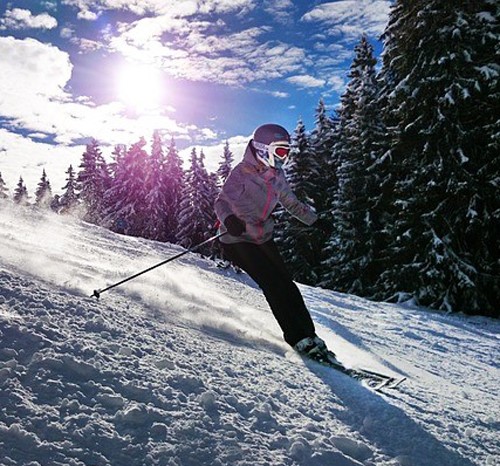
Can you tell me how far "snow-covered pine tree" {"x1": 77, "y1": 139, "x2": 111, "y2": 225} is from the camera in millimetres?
50000

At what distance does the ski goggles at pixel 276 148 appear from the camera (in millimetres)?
4633

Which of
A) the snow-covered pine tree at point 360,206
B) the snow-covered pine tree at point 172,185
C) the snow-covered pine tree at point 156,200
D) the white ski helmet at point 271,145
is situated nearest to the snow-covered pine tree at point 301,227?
the snow-covered pine tree at point 360,206

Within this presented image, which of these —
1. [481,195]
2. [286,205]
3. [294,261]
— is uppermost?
[481,195]

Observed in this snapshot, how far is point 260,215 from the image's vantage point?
184 inches

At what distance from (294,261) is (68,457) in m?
26.8

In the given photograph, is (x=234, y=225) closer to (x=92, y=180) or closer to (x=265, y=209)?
(x=265, y=209)

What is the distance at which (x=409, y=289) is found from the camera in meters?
13.4

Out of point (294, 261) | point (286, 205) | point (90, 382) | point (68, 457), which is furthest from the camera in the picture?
point (294, 261)

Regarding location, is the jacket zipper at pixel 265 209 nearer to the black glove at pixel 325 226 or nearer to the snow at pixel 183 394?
the snow at pixel 183 394

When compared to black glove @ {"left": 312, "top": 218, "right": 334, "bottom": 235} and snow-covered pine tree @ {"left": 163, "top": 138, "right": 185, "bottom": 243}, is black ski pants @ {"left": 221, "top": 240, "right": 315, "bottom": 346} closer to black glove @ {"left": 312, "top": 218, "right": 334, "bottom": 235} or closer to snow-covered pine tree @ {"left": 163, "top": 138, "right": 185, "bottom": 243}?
black glove @ {"left": 312, "top": 218, "right": 334, "bottom": 235}

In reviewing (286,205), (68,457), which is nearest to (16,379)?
(68,457)

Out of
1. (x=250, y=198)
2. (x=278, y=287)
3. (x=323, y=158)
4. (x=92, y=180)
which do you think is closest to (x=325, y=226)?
(x=323, y=158)

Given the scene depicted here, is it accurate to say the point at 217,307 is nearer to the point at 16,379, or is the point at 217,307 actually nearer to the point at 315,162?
the point at 16,379

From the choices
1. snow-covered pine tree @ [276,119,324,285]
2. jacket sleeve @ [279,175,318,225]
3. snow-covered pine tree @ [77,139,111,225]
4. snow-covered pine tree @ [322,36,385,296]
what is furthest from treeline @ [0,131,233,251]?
jacket sleeve @ [279,175,318,225]
